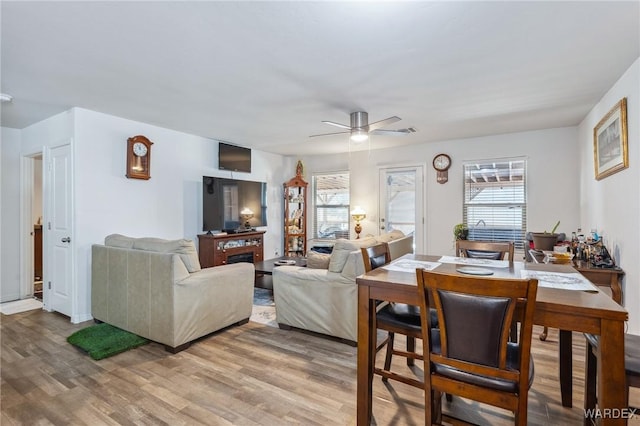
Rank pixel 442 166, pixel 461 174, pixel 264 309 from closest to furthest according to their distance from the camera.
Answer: pixel 264 309 → pixel 461 174 → pixel 442 166

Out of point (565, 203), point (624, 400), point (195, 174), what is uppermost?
point (195, 174)

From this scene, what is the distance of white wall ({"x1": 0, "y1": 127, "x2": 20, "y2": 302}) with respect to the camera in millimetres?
4219

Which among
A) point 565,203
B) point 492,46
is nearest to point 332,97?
point 492,46

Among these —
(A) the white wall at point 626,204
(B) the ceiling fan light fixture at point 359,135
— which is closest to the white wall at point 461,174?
(A) the white wall at point 626,204

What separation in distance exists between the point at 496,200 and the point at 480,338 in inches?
168

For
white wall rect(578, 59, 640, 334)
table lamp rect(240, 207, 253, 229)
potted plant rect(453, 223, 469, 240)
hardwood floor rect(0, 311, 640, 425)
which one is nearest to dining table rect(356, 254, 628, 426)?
hardwood floor rect(0, 311, 640, 425)

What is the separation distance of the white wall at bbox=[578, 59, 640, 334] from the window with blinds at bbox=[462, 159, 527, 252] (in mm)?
1320

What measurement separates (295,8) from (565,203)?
4.67 metres

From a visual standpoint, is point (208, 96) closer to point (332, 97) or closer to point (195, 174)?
point (332, 97)

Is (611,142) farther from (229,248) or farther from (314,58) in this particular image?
(229,248)

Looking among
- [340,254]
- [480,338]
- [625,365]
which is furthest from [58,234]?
[625,365]

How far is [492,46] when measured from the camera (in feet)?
7.22

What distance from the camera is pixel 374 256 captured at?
7.58 feet

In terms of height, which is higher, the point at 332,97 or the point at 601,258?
the point at 332,97
